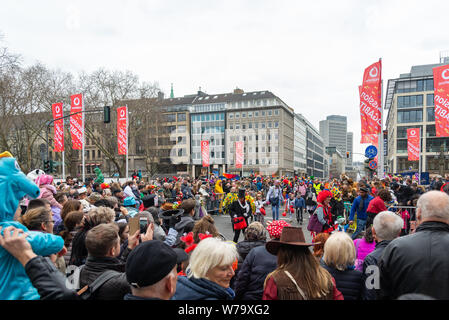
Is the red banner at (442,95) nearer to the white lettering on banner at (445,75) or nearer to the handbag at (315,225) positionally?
the white lettering on banner at (445,75)

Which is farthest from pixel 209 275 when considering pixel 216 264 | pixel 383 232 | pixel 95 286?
pixel 383 232

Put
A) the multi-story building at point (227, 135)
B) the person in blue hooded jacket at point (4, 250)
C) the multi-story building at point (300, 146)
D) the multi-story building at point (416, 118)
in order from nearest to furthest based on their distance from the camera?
the person in blue hooded jacket at point (4, 250), the multi-story building at point (416, 118), the multi-story building at point (227, 135), the multi-story building at point (300, 146)

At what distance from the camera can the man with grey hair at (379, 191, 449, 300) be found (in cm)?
257

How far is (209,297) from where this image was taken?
2312mm

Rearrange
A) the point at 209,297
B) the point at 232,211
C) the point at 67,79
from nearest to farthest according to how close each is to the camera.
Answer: the point at 209,297
the point at 232,211
the point at 67,79

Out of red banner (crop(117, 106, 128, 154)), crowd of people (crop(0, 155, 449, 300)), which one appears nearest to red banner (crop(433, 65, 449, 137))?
crowd of people (crop(0, 155, 449, 300))

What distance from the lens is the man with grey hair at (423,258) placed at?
8.43 feet

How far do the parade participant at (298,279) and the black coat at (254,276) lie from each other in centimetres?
63

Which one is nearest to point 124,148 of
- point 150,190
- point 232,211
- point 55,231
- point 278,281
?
point 150,190

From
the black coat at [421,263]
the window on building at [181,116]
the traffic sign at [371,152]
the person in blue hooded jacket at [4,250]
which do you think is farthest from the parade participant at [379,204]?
the window on building at [181,116]

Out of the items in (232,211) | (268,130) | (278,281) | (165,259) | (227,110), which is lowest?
(232,211)

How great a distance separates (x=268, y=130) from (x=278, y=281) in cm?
8236

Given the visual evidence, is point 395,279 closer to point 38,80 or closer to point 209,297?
point 209,297

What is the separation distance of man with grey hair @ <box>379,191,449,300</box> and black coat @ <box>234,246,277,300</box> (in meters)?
1.07
